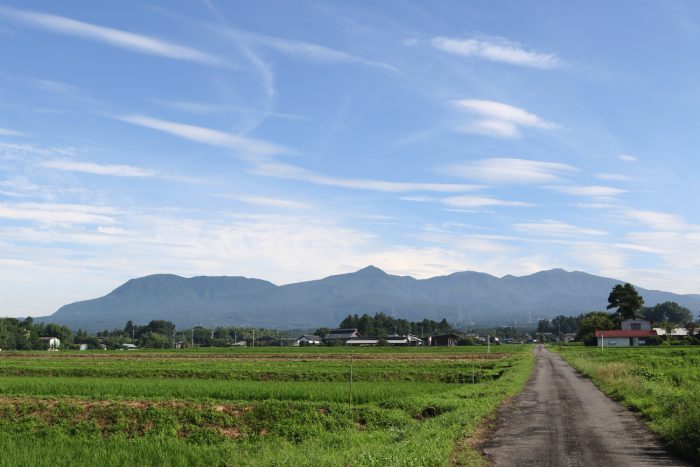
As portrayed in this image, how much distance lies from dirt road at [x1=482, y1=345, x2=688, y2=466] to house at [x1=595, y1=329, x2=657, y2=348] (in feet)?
333

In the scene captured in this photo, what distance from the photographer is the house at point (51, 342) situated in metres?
159

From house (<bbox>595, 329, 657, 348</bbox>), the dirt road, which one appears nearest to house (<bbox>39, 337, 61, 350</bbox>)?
house (<bbox>595, 329, 657, 348</bbox>)

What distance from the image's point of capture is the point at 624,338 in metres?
121

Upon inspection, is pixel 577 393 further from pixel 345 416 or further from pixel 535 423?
pixel 345 416

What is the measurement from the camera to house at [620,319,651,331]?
428ft

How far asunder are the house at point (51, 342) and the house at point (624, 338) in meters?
135

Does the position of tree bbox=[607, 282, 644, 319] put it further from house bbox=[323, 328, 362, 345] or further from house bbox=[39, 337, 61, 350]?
house bbox=[39, 337, 61, 350]

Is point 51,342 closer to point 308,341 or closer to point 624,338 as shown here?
point 308,341

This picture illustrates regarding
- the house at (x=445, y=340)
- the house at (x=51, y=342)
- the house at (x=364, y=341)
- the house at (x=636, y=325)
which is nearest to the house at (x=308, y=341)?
the house at (x=364, y=341)

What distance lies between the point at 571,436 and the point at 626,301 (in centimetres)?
14268

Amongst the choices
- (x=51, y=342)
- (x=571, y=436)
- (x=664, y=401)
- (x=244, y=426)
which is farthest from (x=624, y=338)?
(x=51, y=342)

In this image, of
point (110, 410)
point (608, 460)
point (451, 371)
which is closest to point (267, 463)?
point (608, 460)

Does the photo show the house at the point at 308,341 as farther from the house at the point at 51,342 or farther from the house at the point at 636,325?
the house at the point at 636,325

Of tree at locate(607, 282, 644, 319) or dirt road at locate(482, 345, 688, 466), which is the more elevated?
tree at locate(607, 282, 644, 319)
